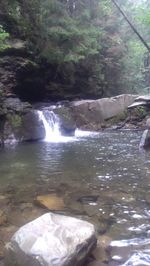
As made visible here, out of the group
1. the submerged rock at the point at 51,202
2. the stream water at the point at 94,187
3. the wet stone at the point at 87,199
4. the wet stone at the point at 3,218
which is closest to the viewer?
the stream water at the point at 94,187

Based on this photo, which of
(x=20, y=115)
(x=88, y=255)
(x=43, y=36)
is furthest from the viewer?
(x=43, y=36)

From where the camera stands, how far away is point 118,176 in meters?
7.49

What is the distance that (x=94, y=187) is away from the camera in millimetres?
6641

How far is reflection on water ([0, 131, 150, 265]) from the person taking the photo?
451cm

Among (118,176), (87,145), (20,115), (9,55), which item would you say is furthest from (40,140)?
(118,176)

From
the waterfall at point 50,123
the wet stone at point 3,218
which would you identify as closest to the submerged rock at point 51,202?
the wet stone at point 3,218

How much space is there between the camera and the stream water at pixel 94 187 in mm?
4486

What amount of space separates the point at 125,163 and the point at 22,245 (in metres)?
5.52

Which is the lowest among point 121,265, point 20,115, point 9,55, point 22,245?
point 121,265

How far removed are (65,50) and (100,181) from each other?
11821mm

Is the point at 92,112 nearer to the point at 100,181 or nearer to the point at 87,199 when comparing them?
the point at 100,181

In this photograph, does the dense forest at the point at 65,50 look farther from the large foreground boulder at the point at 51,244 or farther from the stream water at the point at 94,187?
the large foreground boulder at the point at 51,244

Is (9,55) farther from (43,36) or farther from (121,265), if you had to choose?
(121,265)

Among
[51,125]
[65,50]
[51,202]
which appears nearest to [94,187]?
[51,202]
